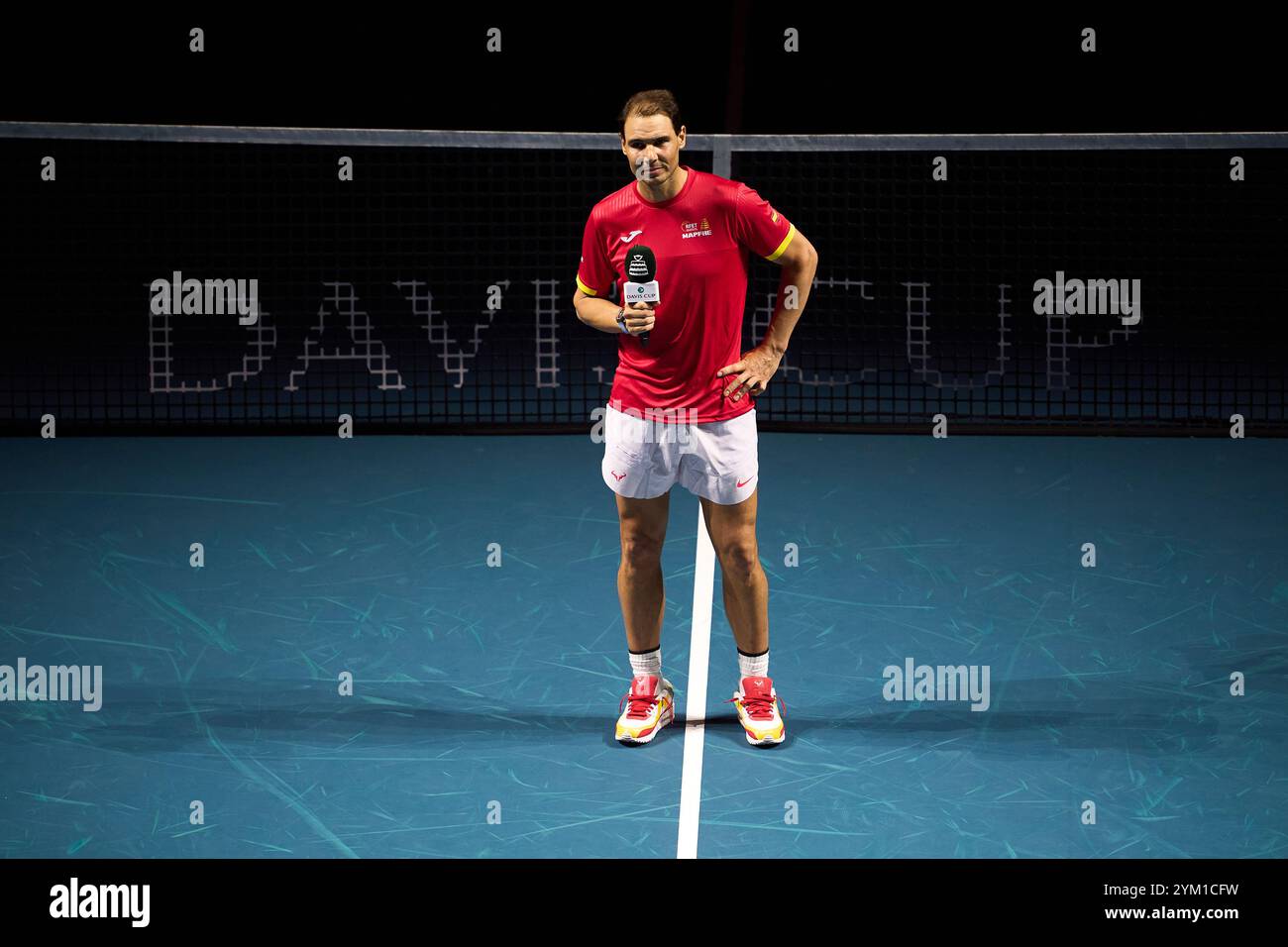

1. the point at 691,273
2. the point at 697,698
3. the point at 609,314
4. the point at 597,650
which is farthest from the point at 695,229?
the point at 597,650

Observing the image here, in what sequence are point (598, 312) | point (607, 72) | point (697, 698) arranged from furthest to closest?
point (607, 72) → point (697, 698) → point (598, 312)

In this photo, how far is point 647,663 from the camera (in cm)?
630

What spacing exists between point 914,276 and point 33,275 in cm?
761

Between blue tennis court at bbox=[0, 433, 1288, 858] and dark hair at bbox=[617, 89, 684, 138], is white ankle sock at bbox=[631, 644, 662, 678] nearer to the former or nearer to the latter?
blue tennis court at bbox=[0, 433, 1288, 858]

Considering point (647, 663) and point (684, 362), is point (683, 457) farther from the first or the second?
point (647, 663)

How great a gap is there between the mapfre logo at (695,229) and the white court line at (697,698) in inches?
54.5

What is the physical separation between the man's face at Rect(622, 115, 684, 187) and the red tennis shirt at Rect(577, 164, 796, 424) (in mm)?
172

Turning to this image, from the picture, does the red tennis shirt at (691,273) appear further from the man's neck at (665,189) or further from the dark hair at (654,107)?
the dark hair at (654,107)

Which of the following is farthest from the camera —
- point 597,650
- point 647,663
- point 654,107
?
point 597,650

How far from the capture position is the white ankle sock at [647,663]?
6.30 m

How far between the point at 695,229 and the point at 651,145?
0.35 metres

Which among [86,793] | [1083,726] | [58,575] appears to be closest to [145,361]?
[58,575]

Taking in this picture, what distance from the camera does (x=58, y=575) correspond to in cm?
809
